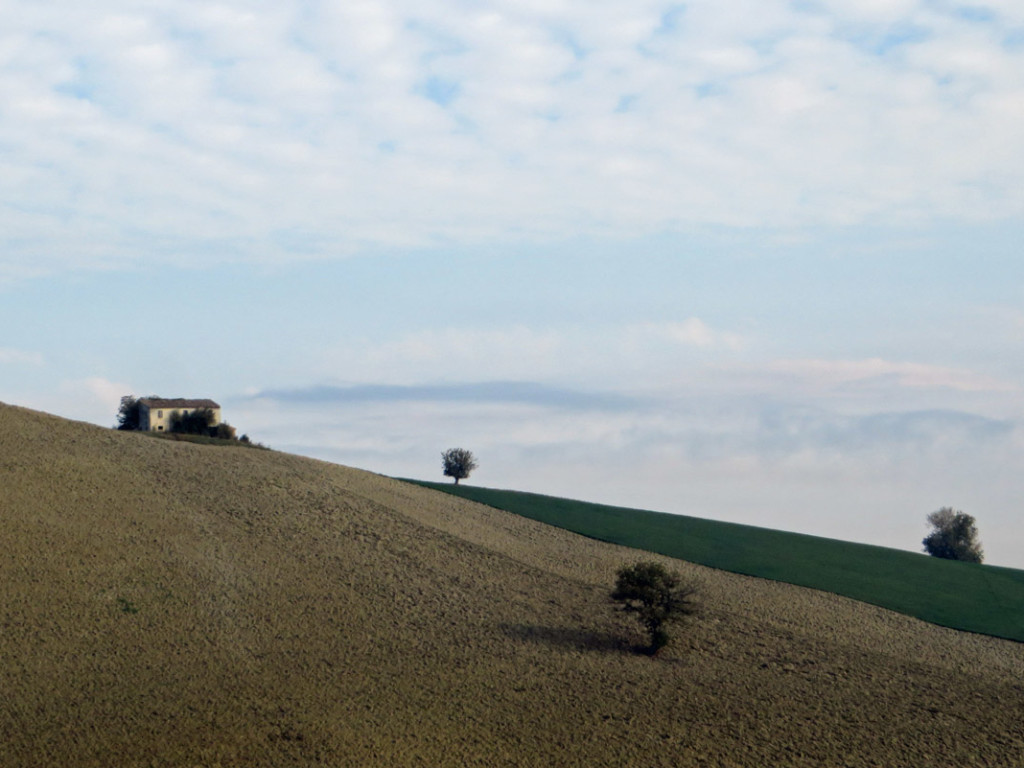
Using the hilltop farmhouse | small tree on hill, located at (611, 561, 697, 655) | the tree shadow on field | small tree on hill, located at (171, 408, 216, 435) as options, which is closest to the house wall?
the hilltop farmhouse

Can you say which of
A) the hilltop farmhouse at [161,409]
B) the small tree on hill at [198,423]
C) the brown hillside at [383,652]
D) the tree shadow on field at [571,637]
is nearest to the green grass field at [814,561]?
the brown hillside at [383,652]

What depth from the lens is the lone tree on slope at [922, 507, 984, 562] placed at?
83375 millimetres

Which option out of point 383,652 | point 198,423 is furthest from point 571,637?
point 198,423

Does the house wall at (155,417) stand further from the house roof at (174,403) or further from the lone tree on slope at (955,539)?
A: the lone tree on slope at (955,539)

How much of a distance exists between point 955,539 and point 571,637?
61953mm

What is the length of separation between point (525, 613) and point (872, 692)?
13798 mm

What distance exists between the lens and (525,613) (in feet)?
126

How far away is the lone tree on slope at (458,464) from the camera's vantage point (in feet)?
251

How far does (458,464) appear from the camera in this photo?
76.4 meters

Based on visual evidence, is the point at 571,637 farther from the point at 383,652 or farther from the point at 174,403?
the point at 174,403

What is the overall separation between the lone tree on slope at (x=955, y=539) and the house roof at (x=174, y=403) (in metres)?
70.3

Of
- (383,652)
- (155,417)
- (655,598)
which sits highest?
(155,417)

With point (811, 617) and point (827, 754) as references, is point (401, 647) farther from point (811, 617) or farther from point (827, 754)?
point (811, 617)

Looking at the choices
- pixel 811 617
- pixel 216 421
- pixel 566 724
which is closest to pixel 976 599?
pixel 811 617
